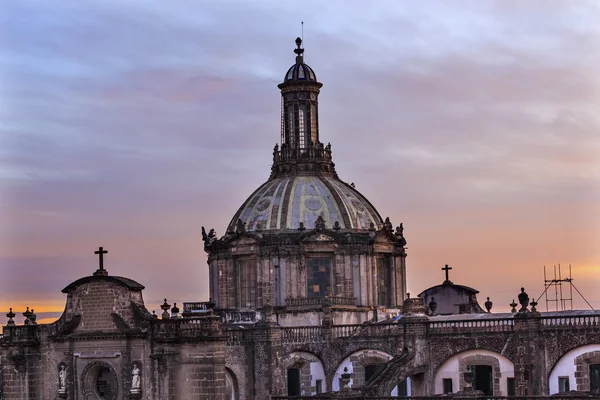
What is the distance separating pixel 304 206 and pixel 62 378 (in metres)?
20.4

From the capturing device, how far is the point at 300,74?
95938 millimetres

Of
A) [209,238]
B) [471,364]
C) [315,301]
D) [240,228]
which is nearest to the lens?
[471,364]

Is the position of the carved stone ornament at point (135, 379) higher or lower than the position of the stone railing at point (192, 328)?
lower

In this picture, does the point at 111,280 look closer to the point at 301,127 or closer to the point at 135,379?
the point at 135,379

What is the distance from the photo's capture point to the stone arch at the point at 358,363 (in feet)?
276

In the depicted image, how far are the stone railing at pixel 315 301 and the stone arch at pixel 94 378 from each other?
50.1 ft

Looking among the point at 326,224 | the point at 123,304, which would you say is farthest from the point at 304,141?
the point at 123,304

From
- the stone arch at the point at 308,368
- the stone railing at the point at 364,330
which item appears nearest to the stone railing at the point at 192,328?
the stone arch at the point at 308,368

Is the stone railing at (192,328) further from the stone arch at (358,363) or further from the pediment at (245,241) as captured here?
the pediment at (245,241)

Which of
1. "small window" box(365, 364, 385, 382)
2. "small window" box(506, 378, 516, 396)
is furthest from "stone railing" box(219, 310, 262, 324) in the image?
"small window" box(506, 378, 516, 396)

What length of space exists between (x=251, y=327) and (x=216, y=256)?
1055 centimetres

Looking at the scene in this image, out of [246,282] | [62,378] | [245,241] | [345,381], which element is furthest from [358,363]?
[62,378]

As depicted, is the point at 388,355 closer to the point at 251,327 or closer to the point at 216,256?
the point at 251,327

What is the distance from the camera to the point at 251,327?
84.4m
